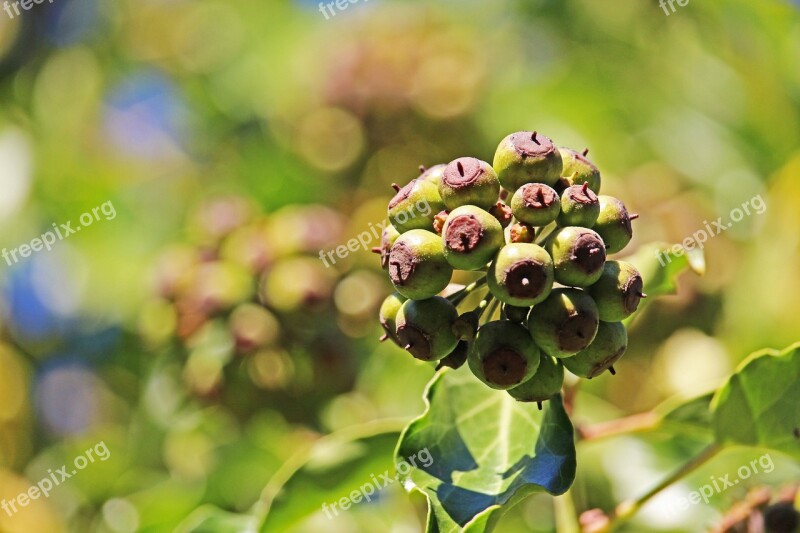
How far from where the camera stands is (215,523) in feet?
8.50

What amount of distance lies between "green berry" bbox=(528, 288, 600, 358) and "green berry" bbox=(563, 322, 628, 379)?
0.22 feet

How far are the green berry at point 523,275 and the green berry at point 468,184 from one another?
0.13m

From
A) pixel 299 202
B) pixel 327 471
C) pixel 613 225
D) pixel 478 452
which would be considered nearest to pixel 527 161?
pixel 613 225

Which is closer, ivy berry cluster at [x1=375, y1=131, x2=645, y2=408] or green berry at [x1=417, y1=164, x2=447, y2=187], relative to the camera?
ivy berry cluster at [x1=375, y1=131, x2=645, y2=408]

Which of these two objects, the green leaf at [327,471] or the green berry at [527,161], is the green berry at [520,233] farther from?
the green leaf at [327,471]

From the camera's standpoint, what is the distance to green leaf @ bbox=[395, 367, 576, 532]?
71.9 inches

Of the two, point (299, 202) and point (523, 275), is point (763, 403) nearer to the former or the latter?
point (523, 275)

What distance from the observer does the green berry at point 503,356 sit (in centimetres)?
177

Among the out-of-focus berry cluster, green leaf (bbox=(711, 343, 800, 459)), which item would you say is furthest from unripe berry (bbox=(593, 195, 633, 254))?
the out-of-focus berry cluster

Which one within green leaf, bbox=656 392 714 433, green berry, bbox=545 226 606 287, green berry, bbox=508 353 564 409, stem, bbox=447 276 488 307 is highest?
green berry, bbox=545 226 606 287

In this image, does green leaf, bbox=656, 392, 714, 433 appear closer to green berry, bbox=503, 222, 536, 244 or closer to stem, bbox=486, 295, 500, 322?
stem, bbox=486, 295, 500, 322

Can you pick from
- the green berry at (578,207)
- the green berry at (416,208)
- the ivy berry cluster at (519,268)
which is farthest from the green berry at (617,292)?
the green berry at (416,208)

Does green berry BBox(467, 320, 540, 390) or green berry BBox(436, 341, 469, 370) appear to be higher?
green berry BBox(467, 320, 540, 390)

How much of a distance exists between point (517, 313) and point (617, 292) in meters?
0.19
